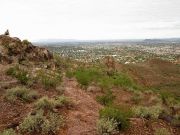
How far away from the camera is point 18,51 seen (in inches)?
1107

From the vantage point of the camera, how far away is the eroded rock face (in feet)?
87.2

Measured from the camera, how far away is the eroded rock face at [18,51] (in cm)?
2658

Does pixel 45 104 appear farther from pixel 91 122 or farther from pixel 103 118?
pixel 103 118

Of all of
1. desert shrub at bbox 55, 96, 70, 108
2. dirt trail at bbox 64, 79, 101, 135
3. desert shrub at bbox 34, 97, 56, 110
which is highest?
desert shrub at bbox 34, 97, 56, 110

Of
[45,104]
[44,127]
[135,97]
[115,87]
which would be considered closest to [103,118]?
[44,127]

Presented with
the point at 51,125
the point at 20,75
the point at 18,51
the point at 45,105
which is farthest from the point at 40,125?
the point at 18,51

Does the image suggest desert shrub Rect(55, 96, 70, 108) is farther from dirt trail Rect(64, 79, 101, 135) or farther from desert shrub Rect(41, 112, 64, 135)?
desert shrub Rect(41, 112, 64, 135)

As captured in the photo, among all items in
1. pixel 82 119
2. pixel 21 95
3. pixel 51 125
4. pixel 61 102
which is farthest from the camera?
pixel 21 95

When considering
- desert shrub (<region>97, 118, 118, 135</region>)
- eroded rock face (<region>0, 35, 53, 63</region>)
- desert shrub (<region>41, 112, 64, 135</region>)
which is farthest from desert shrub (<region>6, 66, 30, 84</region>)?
desert shrub (<region>97, 118, 118, 135</region>)

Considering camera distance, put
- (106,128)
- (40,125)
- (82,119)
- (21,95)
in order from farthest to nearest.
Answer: (21,95), (82,119), (40,125), (106,128)

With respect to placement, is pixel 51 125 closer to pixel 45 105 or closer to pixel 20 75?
pixel 45 105

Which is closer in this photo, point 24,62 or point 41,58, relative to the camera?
point 24,62

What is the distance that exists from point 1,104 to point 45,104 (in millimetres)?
1948

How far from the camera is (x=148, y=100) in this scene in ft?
66.5
